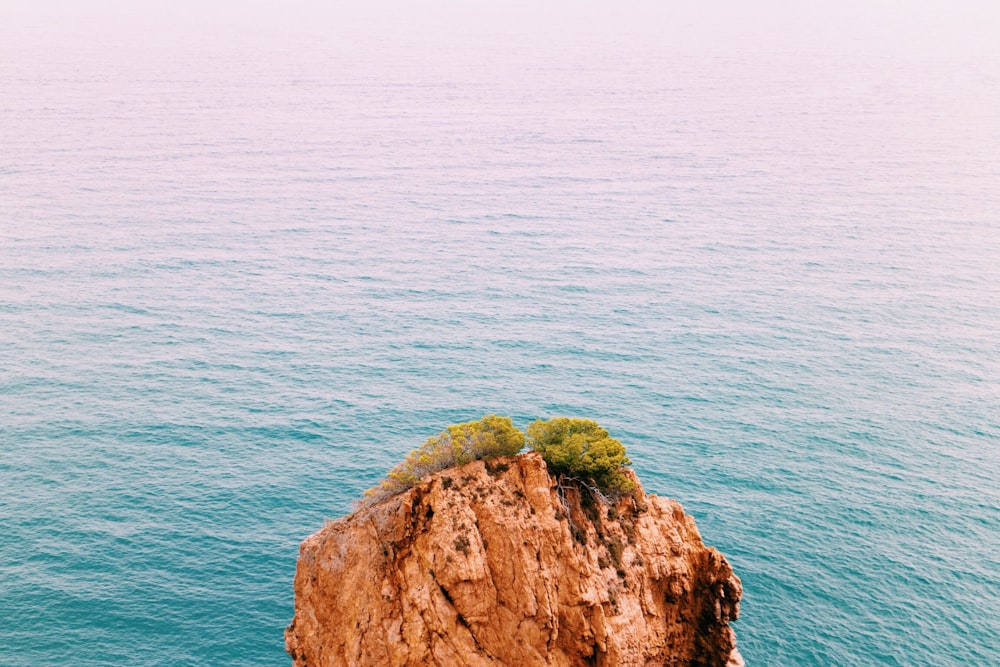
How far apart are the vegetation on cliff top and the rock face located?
3.37ft

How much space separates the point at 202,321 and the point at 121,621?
6295cm

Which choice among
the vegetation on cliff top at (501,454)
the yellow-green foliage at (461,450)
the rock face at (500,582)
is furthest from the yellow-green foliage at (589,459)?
the yellow-green foliage at (461,450)

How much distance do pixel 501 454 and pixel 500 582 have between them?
6.48m

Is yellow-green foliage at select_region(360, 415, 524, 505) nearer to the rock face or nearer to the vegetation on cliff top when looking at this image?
the vegetation on cliff top

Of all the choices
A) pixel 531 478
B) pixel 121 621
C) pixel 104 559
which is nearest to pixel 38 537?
pixel 104 559

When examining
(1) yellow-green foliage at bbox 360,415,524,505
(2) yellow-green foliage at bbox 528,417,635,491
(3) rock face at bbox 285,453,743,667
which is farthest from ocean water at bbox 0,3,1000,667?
(1) yellow-green foliage at bbox 360,415,524,505

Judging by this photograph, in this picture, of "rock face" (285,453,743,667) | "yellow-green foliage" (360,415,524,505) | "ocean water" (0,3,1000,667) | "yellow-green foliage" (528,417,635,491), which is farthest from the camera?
"ocean water" (0,3,1000,667)

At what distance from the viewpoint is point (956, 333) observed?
452ft

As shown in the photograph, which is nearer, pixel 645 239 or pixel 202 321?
pixel 202 321

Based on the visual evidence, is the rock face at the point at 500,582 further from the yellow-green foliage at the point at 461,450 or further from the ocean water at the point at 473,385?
the ocean water at the point at 473,385

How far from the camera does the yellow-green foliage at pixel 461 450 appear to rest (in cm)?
4684

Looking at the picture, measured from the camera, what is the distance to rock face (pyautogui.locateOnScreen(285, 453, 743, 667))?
1694 inches

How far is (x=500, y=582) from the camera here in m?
43.3

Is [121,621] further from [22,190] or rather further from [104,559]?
[22,190]
